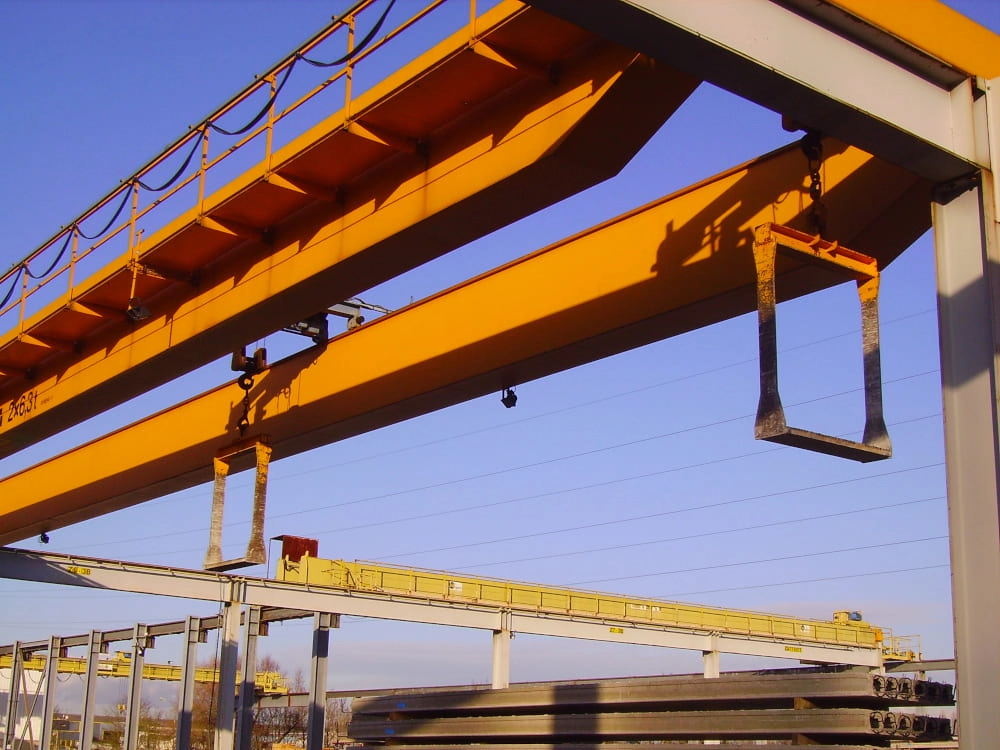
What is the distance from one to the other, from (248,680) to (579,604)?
10.8 metres

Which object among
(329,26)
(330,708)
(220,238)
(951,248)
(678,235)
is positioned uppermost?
(329,26)

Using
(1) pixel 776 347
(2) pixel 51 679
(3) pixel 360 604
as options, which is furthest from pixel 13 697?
(1) pixel 776 347

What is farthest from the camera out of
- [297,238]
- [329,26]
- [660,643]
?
[660,643]

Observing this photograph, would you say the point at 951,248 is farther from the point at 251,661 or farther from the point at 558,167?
the point at 251,661

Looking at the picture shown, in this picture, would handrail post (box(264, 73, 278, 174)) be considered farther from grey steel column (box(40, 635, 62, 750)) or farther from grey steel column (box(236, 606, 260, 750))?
grey steel column (box(40, 635, 62, 750))

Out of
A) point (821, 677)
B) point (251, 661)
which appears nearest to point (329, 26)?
point (821, 677)

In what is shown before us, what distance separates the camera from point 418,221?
7375 millimetres

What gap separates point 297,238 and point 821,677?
501cm

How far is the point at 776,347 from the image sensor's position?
5.09 metres

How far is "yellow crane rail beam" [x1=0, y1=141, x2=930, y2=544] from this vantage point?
6633mm

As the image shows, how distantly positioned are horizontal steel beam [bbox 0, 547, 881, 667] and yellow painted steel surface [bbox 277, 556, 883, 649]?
0.40m

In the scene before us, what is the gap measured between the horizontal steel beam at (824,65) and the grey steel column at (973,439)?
15.6 inches

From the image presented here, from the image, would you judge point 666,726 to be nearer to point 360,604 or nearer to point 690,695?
point 690,695

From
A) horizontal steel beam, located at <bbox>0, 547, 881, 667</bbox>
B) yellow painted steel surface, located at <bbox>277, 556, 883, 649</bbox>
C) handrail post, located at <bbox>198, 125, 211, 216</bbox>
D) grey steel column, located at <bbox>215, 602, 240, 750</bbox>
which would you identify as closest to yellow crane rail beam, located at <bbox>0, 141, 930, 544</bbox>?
handrail post, located at <bbox>198, 125, 211, 216</bbox>
